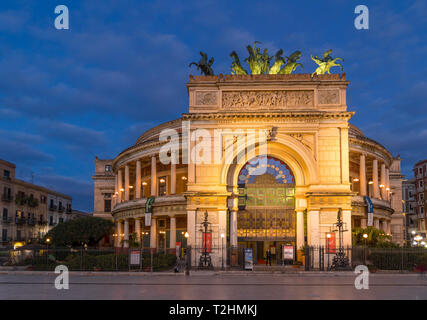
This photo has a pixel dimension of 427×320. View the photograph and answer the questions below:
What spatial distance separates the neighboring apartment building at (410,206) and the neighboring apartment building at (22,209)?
7335cm

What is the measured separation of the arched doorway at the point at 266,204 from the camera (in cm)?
4459

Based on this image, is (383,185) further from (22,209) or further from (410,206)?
(22,209)

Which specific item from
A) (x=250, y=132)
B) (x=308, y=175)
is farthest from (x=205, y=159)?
(x=308, y=175)

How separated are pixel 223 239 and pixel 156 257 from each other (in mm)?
6372

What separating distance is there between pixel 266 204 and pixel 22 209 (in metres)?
55.1

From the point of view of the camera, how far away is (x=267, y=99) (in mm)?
43250

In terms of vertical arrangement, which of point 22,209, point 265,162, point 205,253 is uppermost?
point 265,162

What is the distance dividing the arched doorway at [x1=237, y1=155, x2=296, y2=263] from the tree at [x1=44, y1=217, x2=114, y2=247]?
19213 millimetres

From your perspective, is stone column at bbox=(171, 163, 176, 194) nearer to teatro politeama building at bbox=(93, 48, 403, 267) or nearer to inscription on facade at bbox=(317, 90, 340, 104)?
teatro politeama building at bbox=(93, 48, 403, 267)

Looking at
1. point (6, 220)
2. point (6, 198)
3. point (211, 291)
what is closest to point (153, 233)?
point (6, 198)

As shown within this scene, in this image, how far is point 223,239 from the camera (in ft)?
137

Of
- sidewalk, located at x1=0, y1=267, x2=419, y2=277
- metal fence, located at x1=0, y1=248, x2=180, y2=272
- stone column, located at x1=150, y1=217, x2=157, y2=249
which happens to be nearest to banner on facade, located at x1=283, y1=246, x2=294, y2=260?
sidewalk, located at x1=0, y1=267, x2=419, y2=277

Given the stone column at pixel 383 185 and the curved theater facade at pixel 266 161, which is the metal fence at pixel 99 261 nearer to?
the curved theater facade at pixel 266 161
